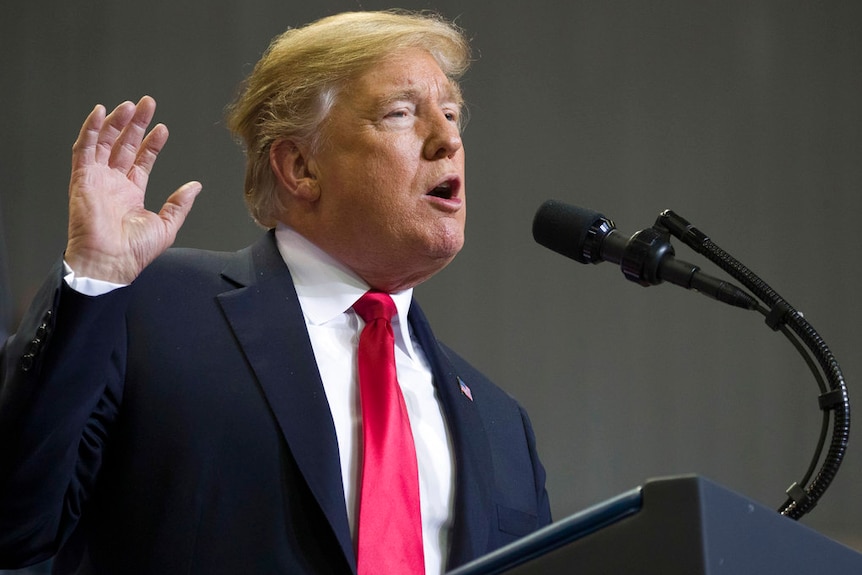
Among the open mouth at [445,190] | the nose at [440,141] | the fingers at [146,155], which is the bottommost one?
the open mouth at [445,190]

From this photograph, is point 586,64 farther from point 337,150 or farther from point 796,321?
point 796,321

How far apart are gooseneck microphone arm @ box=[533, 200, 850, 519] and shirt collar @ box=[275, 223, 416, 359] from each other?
424 mm

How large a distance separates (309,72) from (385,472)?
752 mm

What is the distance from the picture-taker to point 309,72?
1970 millimetres

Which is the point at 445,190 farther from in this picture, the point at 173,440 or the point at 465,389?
the point at 173,440

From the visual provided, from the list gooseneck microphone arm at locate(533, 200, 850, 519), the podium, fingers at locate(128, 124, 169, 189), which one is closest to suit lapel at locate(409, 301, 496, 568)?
gooseneck microphone arm at locate(533, 200, 850, 519)

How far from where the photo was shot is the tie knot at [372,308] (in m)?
1.83

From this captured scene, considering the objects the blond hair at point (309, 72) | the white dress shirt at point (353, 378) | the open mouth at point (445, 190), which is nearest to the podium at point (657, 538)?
the white dress shirt at point (353, 378)

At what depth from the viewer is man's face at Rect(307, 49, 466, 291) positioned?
185 cm

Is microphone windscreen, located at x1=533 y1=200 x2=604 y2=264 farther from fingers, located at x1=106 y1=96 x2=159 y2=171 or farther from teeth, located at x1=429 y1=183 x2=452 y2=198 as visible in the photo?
fingers, located at x1=106 y1=96 x2=159 y2=171

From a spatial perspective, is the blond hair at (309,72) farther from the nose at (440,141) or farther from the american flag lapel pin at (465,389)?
the american flag lapel pin at (465,389)

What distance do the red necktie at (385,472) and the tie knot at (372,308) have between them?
0.06 feet

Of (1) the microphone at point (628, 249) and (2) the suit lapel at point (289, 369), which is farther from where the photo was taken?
(2) the suit lapel at point (289, 369)

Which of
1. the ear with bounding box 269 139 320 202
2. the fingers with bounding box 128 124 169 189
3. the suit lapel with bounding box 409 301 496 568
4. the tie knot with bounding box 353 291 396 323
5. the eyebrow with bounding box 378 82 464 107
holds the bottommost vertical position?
the suit lapel with bounding box 409 301 496 568
